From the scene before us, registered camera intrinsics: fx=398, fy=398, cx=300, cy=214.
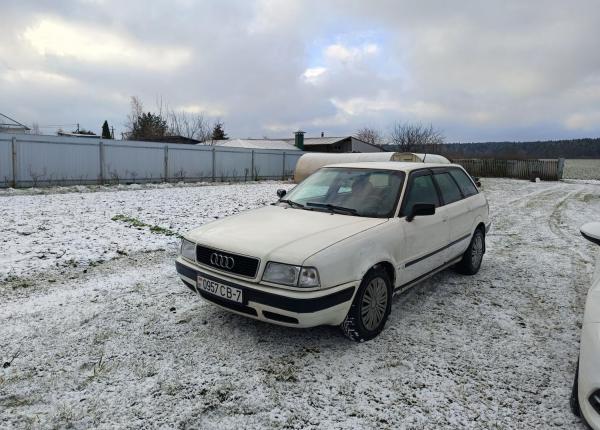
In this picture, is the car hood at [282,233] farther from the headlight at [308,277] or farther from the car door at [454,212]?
the car door at [454,212]

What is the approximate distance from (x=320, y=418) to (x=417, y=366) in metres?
0.99

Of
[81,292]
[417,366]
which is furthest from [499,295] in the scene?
[81,292]

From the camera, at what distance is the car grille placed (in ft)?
10.1

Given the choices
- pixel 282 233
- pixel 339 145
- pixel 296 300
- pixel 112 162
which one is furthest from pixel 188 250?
pixel 339 145

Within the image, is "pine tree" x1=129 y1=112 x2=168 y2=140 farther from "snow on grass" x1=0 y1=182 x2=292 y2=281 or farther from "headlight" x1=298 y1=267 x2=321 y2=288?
"headlight" x1=298 y1=267 x2=321 y2=288

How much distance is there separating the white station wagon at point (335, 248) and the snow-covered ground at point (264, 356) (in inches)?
14.3

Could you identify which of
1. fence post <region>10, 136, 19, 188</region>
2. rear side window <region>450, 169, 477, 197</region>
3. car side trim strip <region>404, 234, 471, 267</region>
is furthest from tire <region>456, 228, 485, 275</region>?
fence post <region>10, 136, 19, 188</region>

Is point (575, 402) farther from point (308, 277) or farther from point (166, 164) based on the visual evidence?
point (166, 164)

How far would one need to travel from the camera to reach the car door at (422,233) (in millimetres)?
3791

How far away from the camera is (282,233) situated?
3.33 meters

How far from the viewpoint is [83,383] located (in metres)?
2.76

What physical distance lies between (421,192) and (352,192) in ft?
2.51


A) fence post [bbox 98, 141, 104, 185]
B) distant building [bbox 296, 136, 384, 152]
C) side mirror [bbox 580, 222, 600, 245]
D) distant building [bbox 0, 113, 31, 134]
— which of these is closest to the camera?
side mirror [bbox 580, 222, 600, 245]

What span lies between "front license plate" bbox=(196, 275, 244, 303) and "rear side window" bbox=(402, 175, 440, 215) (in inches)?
70.7
